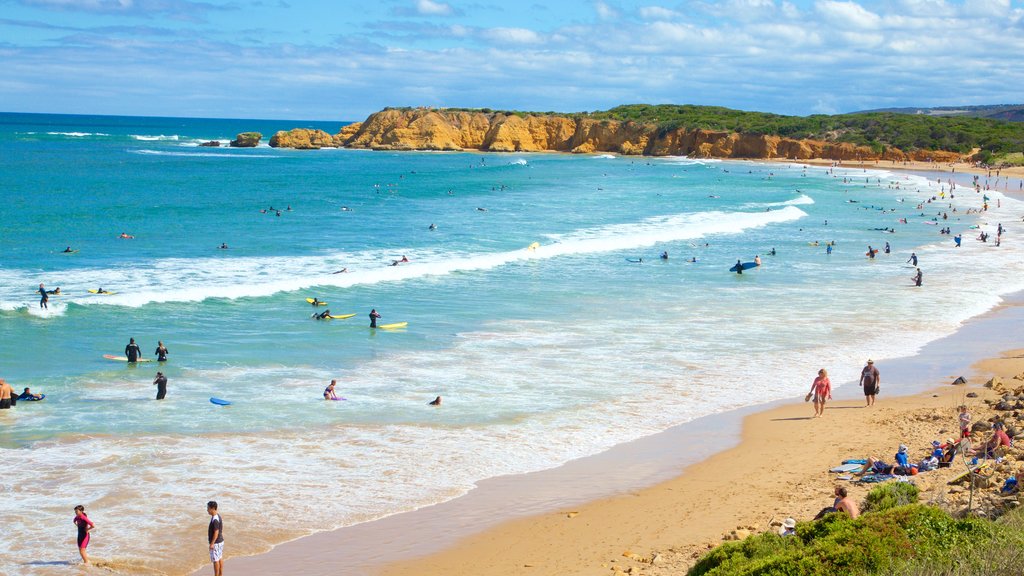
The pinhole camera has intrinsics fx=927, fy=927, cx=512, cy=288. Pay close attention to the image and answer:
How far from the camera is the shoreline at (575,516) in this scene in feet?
38.1

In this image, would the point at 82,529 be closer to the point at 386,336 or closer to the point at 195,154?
the point at 386,336

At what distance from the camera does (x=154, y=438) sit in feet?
52.7

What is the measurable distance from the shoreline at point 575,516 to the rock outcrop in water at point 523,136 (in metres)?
115

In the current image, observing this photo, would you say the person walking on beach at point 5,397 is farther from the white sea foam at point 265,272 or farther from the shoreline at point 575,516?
the white sea foam at point 265,272

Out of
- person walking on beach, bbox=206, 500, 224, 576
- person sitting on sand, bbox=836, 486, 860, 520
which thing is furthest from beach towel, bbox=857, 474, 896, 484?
person walking on beach, bbox=206, 500, 224, 576

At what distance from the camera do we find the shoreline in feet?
38.1

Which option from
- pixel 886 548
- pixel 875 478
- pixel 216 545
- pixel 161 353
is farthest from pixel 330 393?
pixel 886 548

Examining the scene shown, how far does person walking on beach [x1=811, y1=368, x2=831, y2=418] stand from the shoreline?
8.8 inches

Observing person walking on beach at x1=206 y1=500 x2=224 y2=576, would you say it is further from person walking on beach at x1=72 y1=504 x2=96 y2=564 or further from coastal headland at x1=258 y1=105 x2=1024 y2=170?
coastal headland at x1=258 y1=105 x2=1024 y2=170

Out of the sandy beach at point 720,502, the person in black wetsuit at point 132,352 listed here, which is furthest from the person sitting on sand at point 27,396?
the sandy beach at point 720,502

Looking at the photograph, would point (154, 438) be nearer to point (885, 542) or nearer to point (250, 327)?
point (250, 327)

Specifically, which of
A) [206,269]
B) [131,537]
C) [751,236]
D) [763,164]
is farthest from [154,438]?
[763,164]

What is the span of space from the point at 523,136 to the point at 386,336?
120 meters

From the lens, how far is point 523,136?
467 ft
